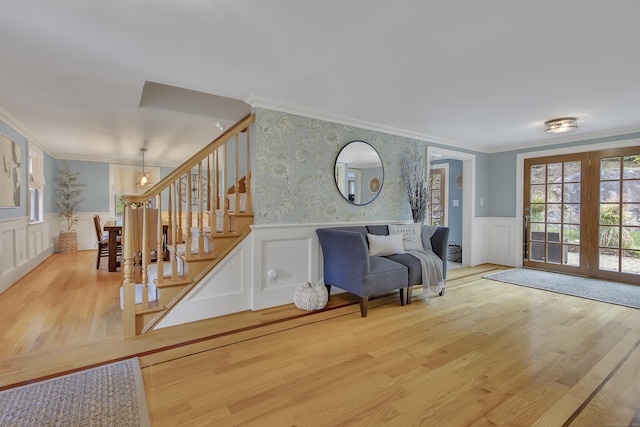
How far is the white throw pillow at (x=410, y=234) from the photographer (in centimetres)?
384

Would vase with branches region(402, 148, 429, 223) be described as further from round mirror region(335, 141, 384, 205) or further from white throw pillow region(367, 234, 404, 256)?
white throw pillow region(367, 234, 404, 256)

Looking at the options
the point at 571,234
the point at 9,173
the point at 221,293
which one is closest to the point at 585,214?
the point at 571,234

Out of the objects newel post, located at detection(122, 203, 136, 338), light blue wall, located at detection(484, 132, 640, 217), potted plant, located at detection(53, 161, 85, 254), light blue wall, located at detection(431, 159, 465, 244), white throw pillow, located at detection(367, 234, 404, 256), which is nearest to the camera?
newel post, located at detection(122, 203, 136, 338)

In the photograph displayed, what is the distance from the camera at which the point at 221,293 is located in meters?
2.97

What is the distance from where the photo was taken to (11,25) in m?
1.87

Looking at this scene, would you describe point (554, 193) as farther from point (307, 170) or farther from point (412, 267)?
point (307, 170)

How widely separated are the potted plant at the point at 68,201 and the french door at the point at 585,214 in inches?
351

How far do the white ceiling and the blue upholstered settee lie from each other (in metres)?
1.37

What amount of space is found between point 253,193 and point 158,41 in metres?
1.50

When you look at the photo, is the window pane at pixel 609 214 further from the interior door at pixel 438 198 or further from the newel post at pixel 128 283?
the newel post at pixel 128 283

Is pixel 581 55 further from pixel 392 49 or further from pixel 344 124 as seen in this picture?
pixel 344 124

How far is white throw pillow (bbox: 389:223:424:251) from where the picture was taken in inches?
151

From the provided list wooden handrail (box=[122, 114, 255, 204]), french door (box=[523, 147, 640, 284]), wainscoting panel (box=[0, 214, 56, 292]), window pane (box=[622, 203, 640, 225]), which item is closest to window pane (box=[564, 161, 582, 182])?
french door (box=[523, 147, 640, 284])

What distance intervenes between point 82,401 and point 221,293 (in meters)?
1.37
